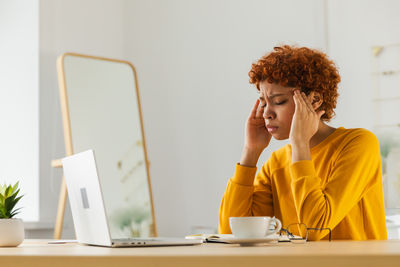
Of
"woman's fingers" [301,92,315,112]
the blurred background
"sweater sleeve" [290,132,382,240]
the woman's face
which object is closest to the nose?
the woman's face

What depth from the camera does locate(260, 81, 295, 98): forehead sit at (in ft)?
5.72

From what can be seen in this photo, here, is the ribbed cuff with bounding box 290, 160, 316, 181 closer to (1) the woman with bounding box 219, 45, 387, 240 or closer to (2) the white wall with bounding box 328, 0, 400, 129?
(1) the woman with bounding box 219, 45, 387, 240

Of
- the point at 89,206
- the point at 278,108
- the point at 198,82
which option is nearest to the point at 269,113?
the point at 278,108

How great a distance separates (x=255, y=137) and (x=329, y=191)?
1.49ft

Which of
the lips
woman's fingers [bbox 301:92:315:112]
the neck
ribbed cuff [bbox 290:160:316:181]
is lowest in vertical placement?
ribbed cuff [bbox 290:160:316:181]

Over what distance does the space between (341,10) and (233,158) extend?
1.03 m

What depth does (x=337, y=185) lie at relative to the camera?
1502mm

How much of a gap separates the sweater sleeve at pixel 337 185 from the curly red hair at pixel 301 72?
0.24 meters

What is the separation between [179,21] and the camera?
3549 mm

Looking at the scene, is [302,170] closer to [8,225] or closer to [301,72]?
[301,72]

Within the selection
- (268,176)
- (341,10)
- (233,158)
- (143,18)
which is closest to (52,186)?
(233,158)

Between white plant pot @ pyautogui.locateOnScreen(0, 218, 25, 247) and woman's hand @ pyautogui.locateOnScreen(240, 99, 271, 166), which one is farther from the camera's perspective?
woman's hand @ pyautogui.locateOnScreen(240, 99, 271, 166)

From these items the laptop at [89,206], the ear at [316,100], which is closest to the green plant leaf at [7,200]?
the laptop at [89,206]

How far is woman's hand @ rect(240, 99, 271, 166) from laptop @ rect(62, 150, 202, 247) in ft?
2.35
